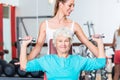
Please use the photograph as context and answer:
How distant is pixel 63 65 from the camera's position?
1929 millimetres

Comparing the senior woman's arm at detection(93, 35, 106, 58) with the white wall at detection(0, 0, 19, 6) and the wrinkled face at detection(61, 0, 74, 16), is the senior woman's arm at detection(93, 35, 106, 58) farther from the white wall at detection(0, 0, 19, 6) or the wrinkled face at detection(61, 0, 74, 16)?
the white wall at detection(0, 0, 19, 6)

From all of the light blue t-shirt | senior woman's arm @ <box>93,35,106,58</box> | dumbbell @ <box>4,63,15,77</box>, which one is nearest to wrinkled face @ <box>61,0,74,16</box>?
senior woman's arm @ <box>93,35,106,58</box>

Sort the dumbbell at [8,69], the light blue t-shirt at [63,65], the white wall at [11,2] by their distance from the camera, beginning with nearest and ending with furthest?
the light blue t-shirt at [63,65], the dumbbell at [8,69], the white wall at [11,2]

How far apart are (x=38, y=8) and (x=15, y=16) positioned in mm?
649

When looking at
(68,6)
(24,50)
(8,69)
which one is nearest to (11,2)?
(8,69)

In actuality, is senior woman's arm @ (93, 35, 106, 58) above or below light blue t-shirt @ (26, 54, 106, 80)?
above

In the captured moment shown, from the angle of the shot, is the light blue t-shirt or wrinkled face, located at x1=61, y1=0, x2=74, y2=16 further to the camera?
wrinkled face, located at x1=61, y1=0, x2=74, y2=16

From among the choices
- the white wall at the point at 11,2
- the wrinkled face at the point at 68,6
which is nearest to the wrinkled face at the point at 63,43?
the wrinkled face at the point at 68,6

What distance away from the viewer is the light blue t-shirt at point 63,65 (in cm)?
191

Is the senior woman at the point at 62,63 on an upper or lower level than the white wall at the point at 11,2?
lower

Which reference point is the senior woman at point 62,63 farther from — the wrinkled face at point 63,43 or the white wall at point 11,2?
the white wall at point 11,2

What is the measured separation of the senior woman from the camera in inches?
75.5

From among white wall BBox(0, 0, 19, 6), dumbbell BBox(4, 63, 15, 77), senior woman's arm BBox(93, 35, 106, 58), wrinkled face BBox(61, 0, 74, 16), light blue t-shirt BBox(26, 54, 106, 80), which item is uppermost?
white wall BBox(0, 0, 19, 6)

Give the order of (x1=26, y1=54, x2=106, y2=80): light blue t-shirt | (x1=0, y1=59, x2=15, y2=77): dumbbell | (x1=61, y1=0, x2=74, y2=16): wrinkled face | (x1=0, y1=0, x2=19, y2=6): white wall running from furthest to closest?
(x1=0, y1=0, x2=19, y2=6): white wall
(x1=0, y1=59, x2=15, y2=77): dumbbell
(x1=61, y1=0, x2=74, y2=16): wrinkled face
(x1=26, y1=54, x2=106, y2=80): light blue t-shirt
